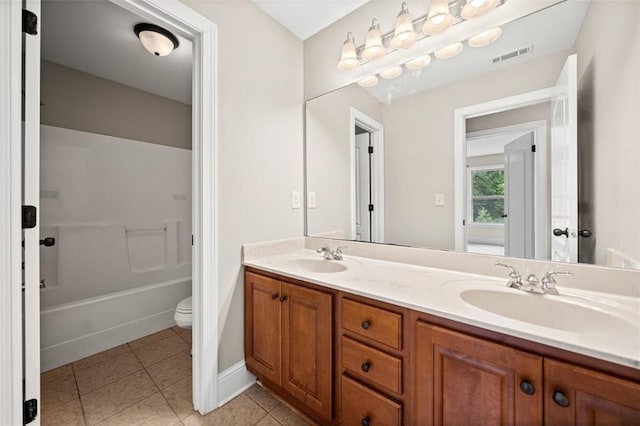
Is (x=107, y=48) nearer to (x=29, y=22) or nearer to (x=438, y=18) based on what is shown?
(x=29, y=22)

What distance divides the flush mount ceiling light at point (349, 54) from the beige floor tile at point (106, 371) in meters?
2.59

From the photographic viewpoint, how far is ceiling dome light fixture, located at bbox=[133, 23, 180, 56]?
1745 mm

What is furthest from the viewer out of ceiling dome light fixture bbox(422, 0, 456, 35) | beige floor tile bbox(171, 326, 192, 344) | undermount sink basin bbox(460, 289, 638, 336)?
beige floor tile bbox(171, 326, 192, 344)

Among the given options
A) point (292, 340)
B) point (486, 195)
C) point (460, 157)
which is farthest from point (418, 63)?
point (292, 340)

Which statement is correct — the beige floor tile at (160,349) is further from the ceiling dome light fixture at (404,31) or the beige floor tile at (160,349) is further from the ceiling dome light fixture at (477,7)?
the ceiling dome light fixture at (477,7)

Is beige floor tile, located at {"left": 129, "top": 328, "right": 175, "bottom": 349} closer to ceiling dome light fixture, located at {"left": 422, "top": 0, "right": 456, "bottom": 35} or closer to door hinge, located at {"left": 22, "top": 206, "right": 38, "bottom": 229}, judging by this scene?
door hinge, located at {"left": 22, "top": 206, "right": 38, "bottom": 229}

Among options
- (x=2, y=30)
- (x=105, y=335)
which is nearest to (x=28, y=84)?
(x=2, y=30)

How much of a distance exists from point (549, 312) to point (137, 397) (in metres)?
2.17

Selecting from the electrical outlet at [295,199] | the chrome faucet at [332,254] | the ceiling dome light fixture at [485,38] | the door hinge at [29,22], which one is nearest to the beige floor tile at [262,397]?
the chrome faucet at [332,254]

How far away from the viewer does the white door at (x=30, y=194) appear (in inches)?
38.5

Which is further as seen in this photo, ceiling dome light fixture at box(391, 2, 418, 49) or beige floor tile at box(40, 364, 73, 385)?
beige floor tile at box(40, 364, 73, 385)

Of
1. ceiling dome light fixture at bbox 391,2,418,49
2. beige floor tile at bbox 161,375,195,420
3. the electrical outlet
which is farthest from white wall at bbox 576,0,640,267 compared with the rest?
beige floor tile at bbox 161,375,195,420

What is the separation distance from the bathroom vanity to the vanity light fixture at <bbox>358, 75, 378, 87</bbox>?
117 cm

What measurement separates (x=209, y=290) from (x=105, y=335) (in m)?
1.44
